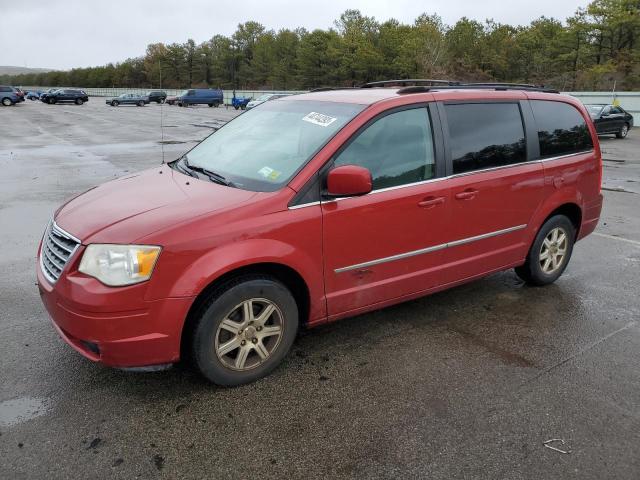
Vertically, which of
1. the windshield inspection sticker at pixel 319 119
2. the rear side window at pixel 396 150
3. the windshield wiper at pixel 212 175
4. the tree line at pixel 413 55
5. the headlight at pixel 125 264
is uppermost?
the tree line at pixel 413 55

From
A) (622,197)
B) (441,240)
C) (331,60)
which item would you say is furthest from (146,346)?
(331,60)

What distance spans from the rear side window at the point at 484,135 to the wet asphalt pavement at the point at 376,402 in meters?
1.28

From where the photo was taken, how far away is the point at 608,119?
2223 centimetres

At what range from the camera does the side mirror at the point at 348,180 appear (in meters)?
3.23

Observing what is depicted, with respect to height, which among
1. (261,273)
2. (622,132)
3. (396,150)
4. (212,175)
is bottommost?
(261,273)

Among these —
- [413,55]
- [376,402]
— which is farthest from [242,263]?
[413,55]

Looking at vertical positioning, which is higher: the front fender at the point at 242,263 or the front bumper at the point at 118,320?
the front fender at the point at 242,263

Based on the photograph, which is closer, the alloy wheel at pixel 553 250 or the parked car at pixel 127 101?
the alloy wheel at pixel 553 250

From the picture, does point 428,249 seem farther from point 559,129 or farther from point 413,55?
point 413,55

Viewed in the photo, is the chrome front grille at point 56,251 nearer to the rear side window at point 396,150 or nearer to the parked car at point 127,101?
the rear side window at point 396,150

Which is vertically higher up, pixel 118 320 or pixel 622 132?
pixel 622 132

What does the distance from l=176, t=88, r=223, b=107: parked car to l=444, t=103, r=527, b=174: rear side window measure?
184ft

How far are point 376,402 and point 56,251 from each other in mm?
2137

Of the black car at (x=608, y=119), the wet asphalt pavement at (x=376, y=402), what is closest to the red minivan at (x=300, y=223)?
the wet asphalt pavement at (x=376, y=402)
